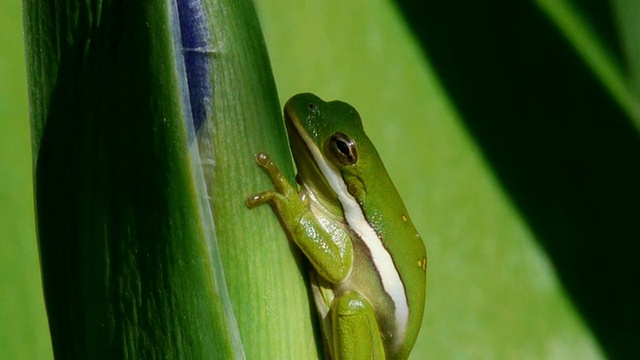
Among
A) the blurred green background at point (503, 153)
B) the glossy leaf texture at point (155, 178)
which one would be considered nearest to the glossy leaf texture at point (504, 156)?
the blurred green background at point (503, 153)

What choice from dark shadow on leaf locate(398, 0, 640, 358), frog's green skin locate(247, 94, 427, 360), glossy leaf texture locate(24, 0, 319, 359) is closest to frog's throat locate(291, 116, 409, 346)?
frog's green skin locate(247, 94, 427, 360)

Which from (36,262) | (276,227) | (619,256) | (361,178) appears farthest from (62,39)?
(619,256)

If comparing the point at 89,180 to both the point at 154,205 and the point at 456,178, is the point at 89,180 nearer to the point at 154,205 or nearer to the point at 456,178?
the point at 154,205

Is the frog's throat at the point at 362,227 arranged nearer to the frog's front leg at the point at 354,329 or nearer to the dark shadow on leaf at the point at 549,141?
the frog's front leg at the point at 354,329

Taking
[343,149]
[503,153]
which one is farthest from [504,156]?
[343,149]

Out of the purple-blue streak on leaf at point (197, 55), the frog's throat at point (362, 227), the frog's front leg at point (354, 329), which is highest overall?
the purple-blue streak on leaf at point (197, 55)

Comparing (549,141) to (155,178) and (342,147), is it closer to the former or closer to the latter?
(342,147)
